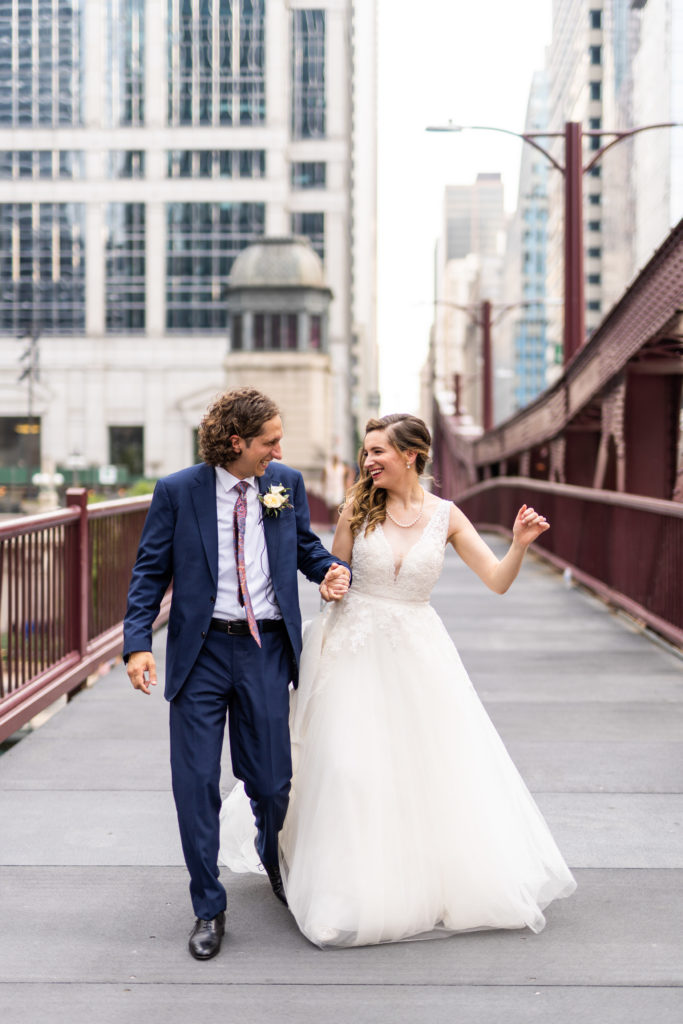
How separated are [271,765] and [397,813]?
410 mm

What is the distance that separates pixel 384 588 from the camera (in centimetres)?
432

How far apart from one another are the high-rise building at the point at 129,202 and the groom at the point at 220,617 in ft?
230

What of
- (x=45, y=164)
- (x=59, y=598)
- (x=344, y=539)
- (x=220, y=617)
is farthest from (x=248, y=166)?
(x=220, y=617)

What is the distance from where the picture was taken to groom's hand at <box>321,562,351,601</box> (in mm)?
4141

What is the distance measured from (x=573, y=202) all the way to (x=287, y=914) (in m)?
16.5

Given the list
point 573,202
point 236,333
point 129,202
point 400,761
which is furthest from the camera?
point 129,202

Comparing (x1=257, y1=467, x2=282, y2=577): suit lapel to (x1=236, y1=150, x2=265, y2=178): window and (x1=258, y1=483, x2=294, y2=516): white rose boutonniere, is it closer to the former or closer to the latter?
(x1=258, y1=483, x2=294, y2=516): white rose boutonniere

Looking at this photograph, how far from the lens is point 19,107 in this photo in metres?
76.9

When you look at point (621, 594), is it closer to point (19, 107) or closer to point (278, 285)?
point (278, 285)

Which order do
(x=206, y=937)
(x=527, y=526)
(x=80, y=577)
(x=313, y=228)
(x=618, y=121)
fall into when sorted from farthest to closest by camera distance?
(x=618, y=121)
(x=313, y=228)
(x=80, y=577)
(x=527, y=526)
(x=206, y=937)

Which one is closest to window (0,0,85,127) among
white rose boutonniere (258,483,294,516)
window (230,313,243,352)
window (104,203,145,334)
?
window (104,203,145,334)

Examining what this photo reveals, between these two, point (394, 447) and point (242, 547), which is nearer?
point (242, 547)

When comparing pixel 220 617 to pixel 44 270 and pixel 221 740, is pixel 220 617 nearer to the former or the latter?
pixel 221 740

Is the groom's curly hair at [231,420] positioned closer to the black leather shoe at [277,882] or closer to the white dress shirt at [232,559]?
the white dress shirt at [232,559]
